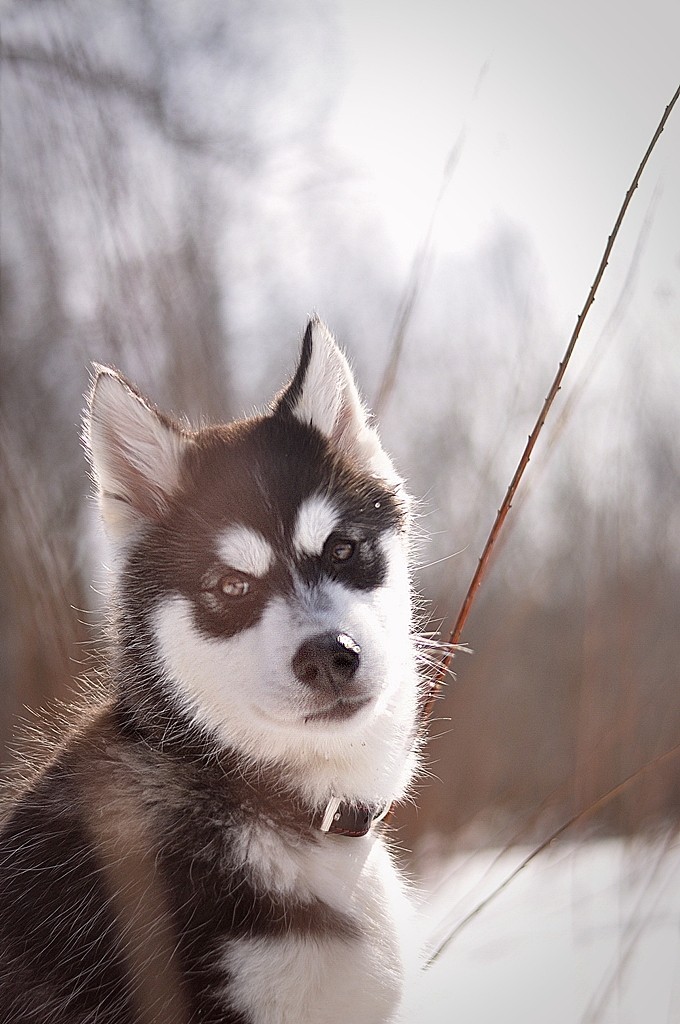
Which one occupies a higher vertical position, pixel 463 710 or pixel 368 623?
pixel 368 623

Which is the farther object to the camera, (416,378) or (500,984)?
(416,378)

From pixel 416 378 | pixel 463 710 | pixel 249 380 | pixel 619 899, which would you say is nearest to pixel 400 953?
pixel 619 899

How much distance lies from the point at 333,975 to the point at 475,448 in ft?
5.82

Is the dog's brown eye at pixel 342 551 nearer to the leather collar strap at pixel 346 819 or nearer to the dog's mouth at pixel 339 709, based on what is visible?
the dog's mouth at pixel 339 709

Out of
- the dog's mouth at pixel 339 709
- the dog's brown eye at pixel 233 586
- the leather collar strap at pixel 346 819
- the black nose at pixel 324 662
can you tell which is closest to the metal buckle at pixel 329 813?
the leather collar strap at pixel 346 819

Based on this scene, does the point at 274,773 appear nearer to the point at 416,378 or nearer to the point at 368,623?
the point at 368,623

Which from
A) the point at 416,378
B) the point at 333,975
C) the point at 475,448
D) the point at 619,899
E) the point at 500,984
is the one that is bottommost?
the point at 500,984

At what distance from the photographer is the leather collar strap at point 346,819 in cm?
181

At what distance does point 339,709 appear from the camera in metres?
1.66

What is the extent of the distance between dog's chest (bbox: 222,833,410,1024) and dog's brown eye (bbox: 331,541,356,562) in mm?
572

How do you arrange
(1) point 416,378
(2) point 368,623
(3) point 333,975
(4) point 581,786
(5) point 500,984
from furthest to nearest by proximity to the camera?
(1) point 416,378, (4) point 581,786, (5) point 500,984, (2) point 368,623, (3) point 333,975

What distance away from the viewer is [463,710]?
3346mm

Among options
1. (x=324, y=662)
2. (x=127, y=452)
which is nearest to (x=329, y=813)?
(x=324, y=662)

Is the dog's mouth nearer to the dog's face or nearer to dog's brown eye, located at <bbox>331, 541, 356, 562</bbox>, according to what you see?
the dog's face
